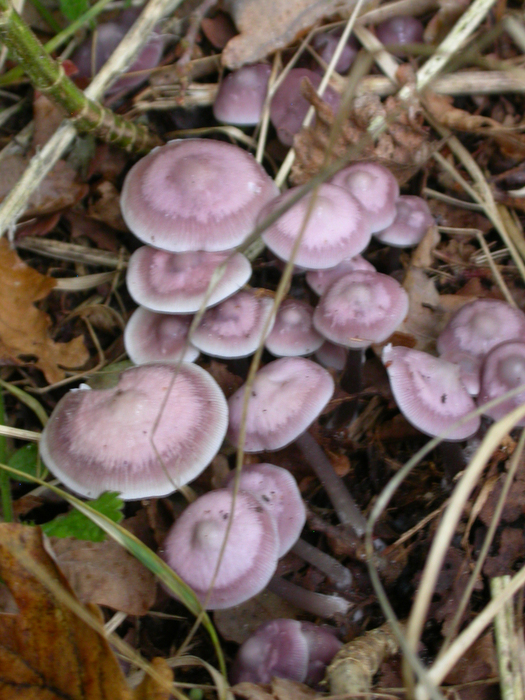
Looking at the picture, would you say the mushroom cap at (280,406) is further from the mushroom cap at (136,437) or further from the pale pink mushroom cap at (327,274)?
the pale pink mushroom cap at (327,274)

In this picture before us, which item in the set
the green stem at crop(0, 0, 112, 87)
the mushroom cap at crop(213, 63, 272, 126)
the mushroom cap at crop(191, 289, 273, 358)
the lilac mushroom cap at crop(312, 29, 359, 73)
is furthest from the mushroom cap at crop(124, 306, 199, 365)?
the lilac mushroom cap at crop(312, 29, 359, 73)

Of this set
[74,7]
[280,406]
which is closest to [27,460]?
[280,406]

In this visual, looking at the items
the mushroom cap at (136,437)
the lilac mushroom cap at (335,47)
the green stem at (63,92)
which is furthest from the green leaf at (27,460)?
the lilac mushroom cap at (335,47)

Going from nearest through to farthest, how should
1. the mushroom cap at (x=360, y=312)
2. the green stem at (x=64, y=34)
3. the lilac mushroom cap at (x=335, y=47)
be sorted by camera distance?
the mushroom cap at (x=360, y=312)
the green stem at (x=64, y=34)
the lilac mushroom cap at (x=335, y=47)

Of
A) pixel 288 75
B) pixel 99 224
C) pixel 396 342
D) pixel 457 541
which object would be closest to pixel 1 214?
pixel 99 224

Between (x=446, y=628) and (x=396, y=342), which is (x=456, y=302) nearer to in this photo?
(x=396, y=342)

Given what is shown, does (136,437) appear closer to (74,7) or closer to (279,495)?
(279,495)

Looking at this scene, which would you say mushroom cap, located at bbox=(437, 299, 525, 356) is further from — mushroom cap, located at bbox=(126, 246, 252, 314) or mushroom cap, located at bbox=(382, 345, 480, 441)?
mushroom cap, located at bbox=(126, 246, 252, 314)
